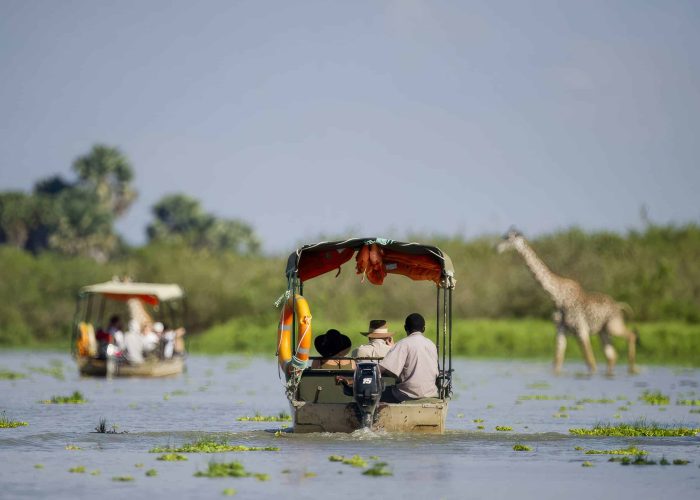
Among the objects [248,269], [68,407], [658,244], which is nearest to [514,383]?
[68,407]

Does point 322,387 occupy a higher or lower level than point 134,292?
lower

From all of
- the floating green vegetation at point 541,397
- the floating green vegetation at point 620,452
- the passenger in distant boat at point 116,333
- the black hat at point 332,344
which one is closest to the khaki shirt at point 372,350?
the black hat at point 332,344

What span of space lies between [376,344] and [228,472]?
18.3 ft

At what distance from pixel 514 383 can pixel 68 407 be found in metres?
13.8

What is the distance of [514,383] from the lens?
126 feet

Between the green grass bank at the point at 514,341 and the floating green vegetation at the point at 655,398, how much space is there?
57.7 feet

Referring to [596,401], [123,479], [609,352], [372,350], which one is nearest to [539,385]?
[596,401]

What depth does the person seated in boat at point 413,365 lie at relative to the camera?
20.5 metres

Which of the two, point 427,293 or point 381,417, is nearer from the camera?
point 381,417

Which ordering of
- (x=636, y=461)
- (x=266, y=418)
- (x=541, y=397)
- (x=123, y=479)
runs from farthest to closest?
(x=541, y=397), (x=266, y=418), (x=636, y=461), (x=123, y=479)

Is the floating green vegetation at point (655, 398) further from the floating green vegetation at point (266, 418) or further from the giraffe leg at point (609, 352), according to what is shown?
the giraffe leg at point (609, 352)

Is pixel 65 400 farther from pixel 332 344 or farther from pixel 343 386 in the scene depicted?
pixel 343 386

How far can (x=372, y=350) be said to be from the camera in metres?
21.7

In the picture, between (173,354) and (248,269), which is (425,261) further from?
(248,269)
